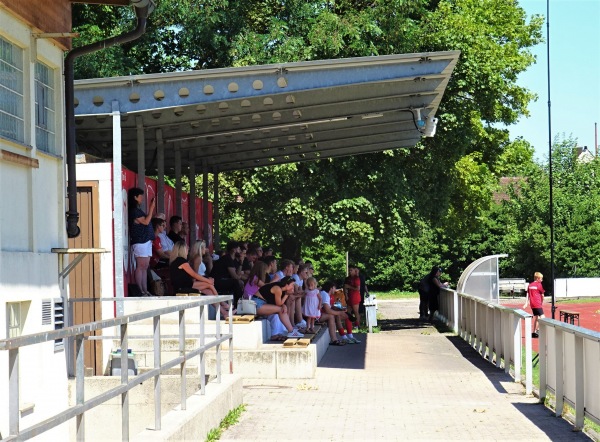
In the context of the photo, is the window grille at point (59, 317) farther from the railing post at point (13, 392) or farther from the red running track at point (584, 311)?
the red running track at point (584, 311)

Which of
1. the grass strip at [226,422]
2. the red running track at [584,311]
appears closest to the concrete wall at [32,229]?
the grass strip at [226,422]

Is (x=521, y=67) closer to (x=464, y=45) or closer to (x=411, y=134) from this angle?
(x=464, y=45)

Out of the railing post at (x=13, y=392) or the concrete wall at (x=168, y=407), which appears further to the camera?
the concrete wall at (x=168, y=407)

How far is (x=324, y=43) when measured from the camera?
86.8 feet

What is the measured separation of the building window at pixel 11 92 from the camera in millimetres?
10078

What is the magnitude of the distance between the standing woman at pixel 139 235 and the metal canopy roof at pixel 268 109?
4.08 ft

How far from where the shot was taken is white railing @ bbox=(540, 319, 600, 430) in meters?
10.2

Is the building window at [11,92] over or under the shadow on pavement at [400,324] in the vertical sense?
over

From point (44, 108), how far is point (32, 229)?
140cm

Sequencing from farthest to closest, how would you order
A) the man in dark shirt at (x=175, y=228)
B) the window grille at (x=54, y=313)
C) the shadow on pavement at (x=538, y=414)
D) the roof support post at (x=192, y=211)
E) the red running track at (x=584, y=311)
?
the red running track at (x=584, y=311) → the roof support post at (x=192, y=211) → the man in dark shirt at (x=175, y=228) → the window grille at (x=54, y=313) → the shadow on pavement at (x=538, y=414)

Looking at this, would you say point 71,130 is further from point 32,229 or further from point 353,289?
point 353,289

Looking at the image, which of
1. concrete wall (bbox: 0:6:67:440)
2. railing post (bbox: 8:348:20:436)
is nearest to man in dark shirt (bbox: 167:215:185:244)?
concrete wall (bbox: 0:6:67:440)

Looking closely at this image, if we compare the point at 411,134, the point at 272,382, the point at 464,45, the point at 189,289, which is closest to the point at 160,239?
the point at 189,289

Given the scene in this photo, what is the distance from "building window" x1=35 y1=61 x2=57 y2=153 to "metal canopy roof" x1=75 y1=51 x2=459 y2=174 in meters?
2.87
